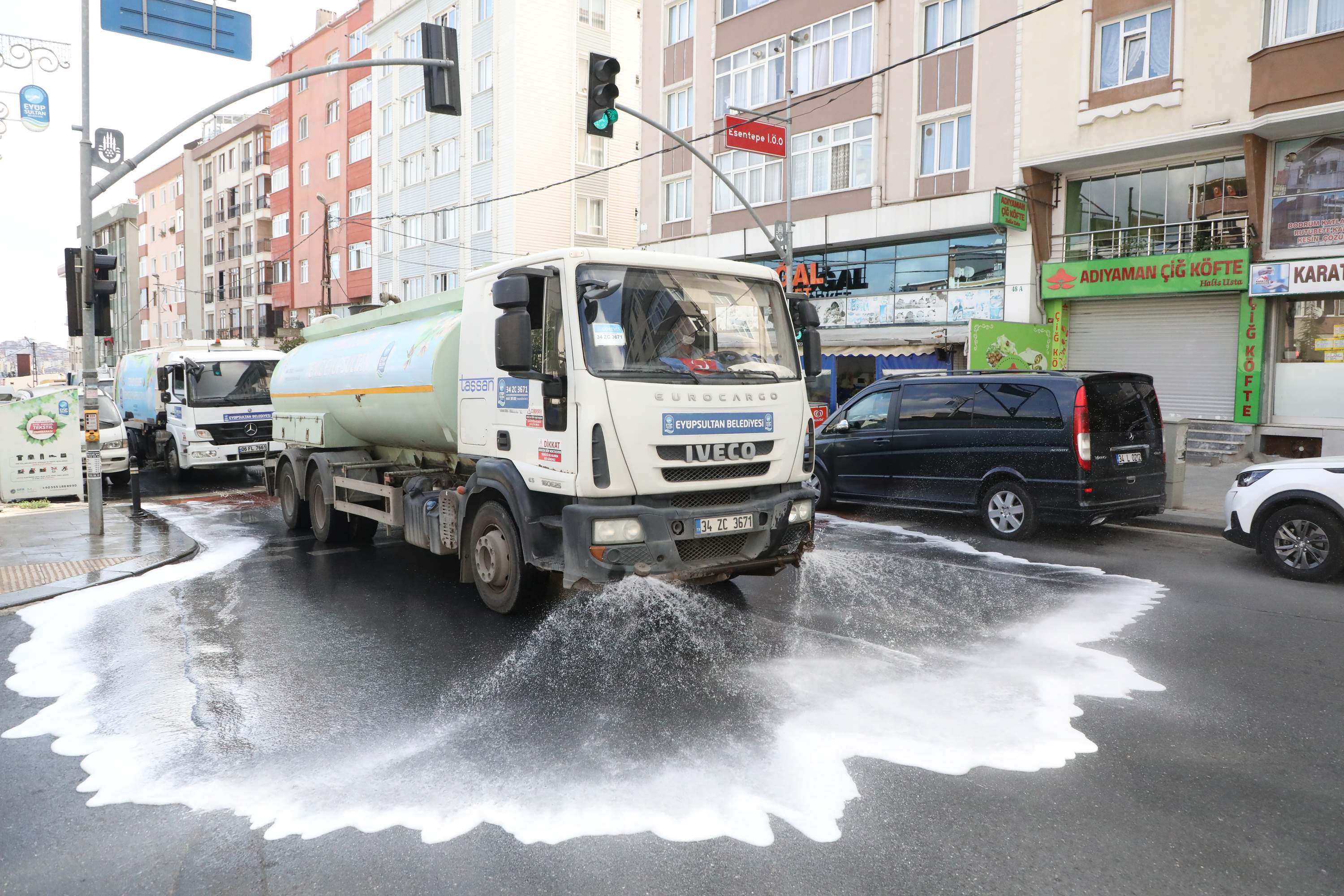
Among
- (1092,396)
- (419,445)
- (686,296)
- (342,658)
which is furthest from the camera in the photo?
(1092,396)

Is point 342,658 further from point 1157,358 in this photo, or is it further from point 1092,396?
point 1157,358

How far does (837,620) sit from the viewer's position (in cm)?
704

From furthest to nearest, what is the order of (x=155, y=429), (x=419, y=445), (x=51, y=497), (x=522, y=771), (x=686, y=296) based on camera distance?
(x=155, y=429) → (x=51, y=497) → (x=419, y=445) → (x=686, y=296) → (x=522, y=771)

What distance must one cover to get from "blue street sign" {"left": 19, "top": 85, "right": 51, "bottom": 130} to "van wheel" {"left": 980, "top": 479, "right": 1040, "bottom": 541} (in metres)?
15.6

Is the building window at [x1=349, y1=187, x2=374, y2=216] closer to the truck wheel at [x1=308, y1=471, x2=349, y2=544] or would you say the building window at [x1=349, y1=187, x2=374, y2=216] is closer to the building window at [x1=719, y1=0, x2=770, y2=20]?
the building window at [x1=719, y1=0, x2=770, y2=20]

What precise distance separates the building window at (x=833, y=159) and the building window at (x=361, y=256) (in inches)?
1039

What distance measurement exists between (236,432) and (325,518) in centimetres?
855

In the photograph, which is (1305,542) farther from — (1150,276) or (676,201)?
(676,201)

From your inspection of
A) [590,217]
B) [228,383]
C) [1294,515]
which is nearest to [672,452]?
[1294,515]

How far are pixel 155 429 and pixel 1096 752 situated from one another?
793 inches

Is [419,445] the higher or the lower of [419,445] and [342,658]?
the higher

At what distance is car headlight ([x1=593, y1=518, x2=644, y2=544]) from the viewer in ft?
19.8

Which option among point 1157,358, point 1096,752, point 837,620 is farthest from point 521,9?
point 1096,752

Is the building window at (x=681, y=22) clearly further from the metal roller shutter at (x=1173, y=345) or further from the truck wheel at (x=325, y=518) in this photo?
the truck wheel at (x=325, y=518)
